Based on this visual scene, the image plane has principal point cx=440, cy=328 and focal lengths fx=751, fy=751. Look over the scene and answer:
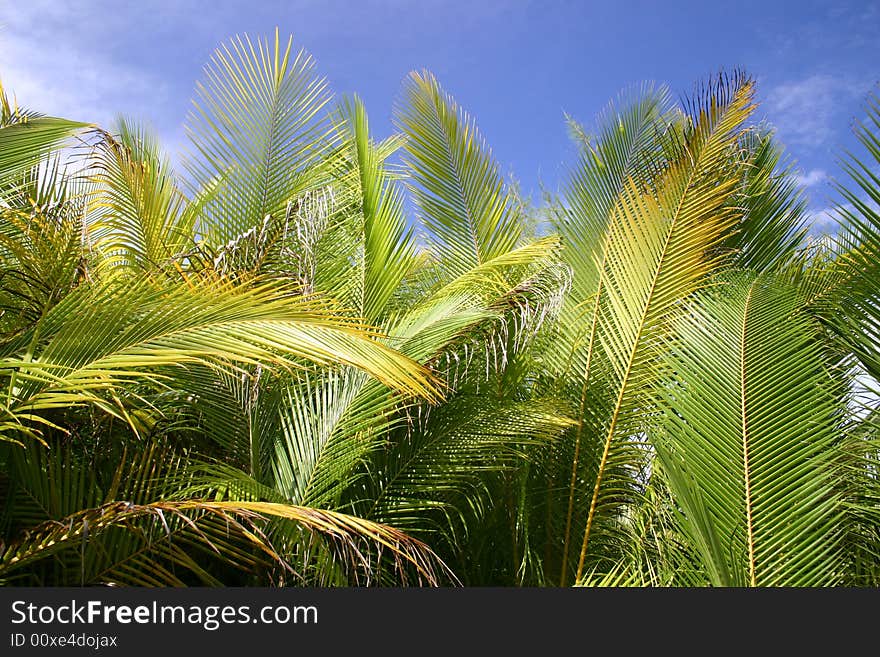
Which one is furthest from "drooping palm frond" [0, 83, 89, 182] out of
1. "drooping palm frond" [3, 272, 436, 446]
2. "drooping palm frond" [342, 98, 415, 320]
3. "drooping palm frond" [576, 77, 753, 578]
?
"drooping palm frond" [576, 77, 753, 578]

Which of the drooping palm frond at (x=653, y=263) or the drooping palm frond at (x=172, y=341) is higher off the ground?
the drooping palm frond at (x=653, y=263)

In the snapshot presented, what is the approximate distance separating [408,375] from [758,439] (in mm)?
1555

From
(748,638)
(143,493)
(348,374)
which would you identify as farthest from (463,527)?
(748,638)

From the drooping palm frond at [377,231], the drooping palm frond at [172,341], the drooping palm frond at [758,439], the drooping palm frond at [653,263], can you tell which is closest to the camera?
the drooping palm frond at [172,341]

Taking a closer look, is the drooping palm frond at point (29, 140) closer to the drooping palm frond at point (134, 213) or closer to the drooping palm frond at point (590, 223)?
the drooping palm frond at point (134, 213)

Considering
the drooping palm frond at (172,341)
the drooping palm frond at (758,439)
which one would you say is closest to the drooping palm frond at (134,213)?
the drooping palm frond at (172,341)

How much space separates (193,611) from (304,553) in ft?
2.76

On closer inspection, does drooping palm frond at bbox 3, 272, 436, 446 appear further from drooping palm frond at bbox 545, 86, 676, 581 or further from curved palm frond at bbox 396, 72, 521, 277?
curved palm frond at bbox 396, 72, 521, 277

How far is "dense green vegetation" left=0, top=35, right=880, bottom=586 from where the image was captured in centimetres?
266

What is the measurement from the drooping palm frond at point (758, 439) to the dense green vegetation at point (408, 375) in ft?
0.04

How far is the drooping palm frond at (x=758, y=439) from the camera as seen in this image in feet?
9.80

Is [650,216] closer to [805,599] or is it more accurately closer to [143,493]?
[805,599]

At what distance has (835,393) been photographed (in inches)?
152

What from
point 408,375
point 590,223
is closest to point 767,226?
point 590,223
